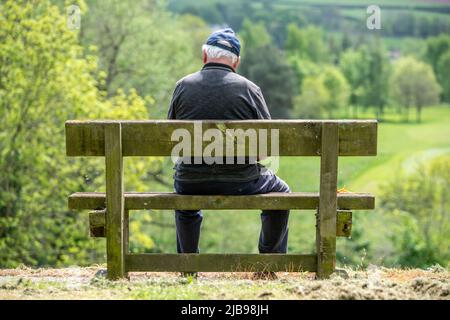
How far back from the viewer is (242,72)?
6469 cm

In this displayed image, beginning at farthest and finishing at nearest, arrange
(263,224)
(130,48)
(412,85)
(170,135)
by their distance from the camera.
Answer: (412,85) < (130,48) < (263,224) < (170,135)

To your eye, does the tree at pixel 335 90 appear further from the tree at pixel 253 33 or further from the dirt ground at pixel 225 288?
the dirt ground at pixel 225 288

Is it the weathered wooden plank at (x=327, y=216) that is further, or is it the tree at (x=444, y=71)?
the tree at (x=444, y=71)

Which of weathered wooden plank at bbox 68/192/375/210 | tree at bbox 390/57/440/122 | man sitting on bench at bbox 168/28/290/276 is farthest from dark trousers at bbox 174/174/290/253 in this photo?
tree at bbox 390/57/440/122

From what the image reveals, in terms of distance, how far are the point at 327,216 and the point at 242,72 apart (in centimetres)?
5929

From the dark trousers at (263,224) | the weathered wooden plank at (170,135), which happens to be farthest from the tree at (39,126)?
the weathered wooden plank at (170,135)

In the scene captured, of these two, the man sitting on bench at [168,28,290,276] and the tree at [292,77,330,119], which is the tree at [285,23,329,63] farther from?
the man sitting on bench at [168,28,290,276]

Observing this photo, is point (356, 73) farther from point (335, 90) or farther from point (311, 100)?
point (311, 100)

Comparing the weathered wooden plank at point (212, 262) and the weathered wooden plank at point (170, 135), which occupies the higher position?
the weathered wooden plank at point (170, 135)

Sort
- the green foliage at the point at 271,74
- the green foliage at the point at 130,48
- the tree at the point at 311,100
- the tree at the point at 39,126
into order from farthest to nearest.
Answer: the tree at the point at 311,100 < the green foliage at the point at 271,74 < the green foliage at the point at 130,48 < the tree at the point at 39,126

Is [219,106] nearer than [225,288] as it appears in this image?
No

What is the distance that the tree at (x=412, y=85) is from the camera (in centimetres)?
8144

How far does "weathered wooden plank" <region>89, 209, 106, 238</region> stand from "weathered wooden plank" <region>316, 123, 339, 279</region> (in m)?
1.59

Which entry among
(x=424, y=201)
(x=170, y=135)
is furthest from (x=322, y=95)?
(x=170, y=135)
